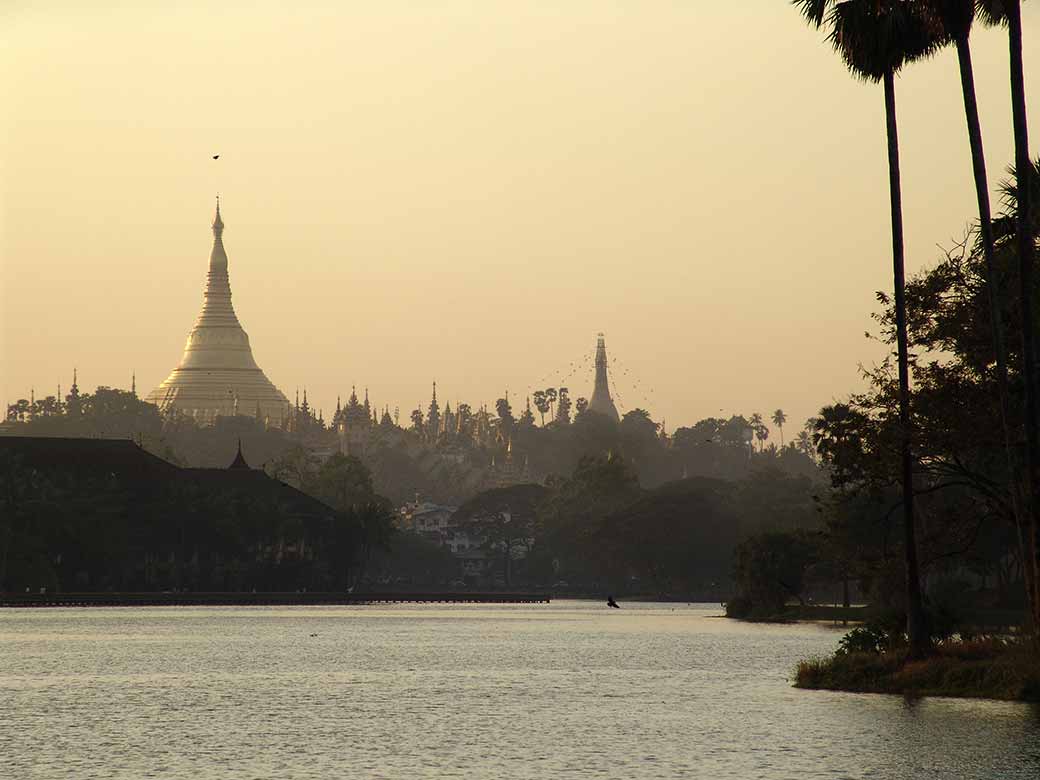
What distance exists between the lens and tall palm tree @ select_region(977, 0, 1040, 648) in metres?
49.5

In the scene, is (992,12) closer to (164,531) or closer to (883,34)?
(883,34)

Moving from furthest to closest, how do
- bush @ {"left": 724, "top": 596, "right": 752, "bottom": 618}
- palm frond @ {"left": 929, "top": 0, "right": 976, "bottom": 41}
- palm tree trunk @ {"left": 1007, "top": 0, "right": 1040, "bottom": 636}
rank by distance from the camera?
bush @ {"left": 724, "top": 596, "right": 752, "bottom": 618}
palm frond @ {"left": 929, "top": 0, "right": 976, "bottom": 41}
palm tree trunk @ {"left": 1007, "top": 0, "right": 1040, "bottom": 636}

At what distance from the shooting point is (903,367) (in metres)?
56.5

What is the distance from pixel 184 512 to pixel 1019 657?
432ft

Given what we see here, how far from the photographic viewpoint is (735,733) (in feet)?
168

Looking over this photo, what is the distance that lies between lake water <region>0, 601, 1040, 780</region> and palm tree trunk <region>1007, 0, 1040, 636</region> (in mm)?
5550

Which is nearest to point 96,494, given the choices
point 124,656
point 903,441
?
point 124,656

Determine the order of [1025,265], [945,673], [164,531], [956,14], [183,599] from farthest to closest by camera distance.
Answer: [164,531] → [183,599] → [945,673] → [956,14] → [1025,265]

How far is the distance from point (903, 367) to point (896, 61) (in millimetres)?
8004

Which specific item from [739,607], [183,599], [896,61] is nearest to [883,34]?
[896,61]

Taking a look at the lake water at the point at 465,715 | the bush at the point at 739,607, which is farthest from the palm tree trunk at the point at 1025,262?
the bush at the point at 739,607

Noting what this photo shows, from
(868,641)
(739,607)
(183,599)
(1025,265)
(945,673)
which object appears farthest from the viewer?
(183,599)

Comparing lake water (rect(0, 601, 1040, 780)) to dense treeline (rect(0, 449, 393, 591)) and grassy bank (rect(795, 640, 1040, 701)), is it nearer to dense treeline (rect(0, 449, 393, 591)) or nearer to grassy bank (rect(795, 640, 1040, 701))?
grassy bank (rect(795, 640, 1040, 701))

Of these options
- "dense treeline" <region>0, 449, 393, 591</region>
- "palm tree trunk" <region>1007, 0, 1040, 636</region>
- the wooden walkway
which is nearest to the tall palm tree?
"palm tree trunk" <region>1007, 0, 1040, 636</region>
